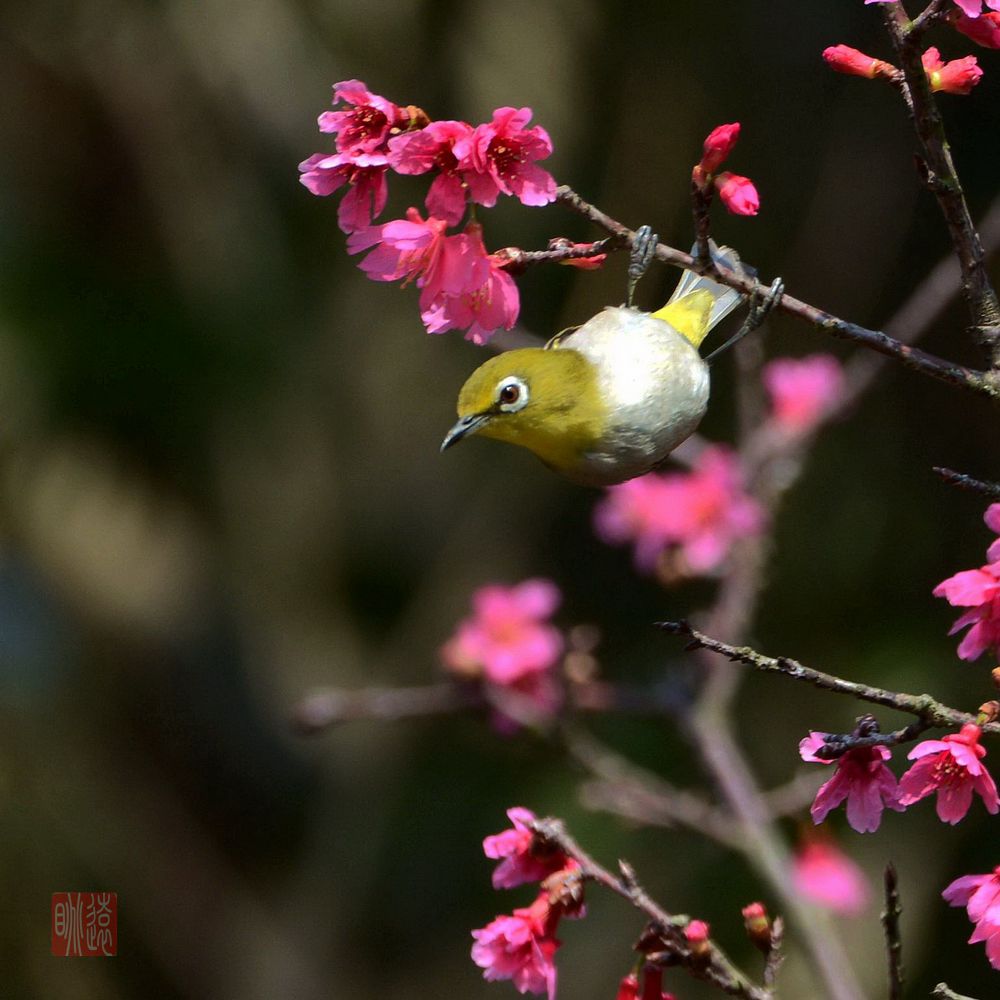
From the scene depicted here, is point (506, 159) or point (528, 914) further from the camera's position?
point (528, 914)

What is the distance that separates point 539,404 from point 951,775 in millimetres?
680

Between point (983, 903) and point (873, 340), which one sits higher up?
point (873, 340)

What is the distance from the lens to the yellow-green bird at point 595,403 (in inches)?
62.4

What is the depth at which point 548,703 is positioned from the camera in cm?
258

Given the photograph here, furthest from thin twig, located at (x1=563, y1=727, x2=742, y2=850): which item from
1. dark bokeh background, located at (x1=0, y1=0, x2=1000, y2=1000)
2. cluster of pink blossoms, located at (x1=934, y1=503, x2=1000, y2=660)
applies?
dark bokeh background, located at (x1=0, y1=0, x2=1000, y2=1000)

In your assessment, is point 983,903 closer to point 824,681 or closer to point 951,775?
point 951,775

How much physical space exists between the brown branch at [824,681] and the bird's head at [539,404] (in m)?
0.56

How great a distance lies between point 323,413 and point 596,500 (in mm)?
1256

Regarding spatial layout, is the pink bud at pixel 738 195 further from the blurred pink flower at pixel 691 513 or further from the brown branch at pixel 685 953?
the blurred pink flower at pixel 691 513

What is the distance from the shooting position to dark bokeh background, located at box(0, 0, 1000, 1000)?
4.56m

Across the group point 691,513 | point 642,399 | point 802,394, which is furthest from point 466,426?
point 802,394

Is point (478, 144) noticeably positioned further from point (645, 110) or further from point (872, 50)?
point (645, 110)

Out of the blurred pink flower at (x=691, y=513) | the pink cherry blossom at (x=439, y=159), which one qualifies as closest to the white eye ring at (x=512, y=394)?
the pink cherry blossom at (x=439, y=159)

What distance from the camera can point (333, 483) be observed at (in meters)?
5.47
